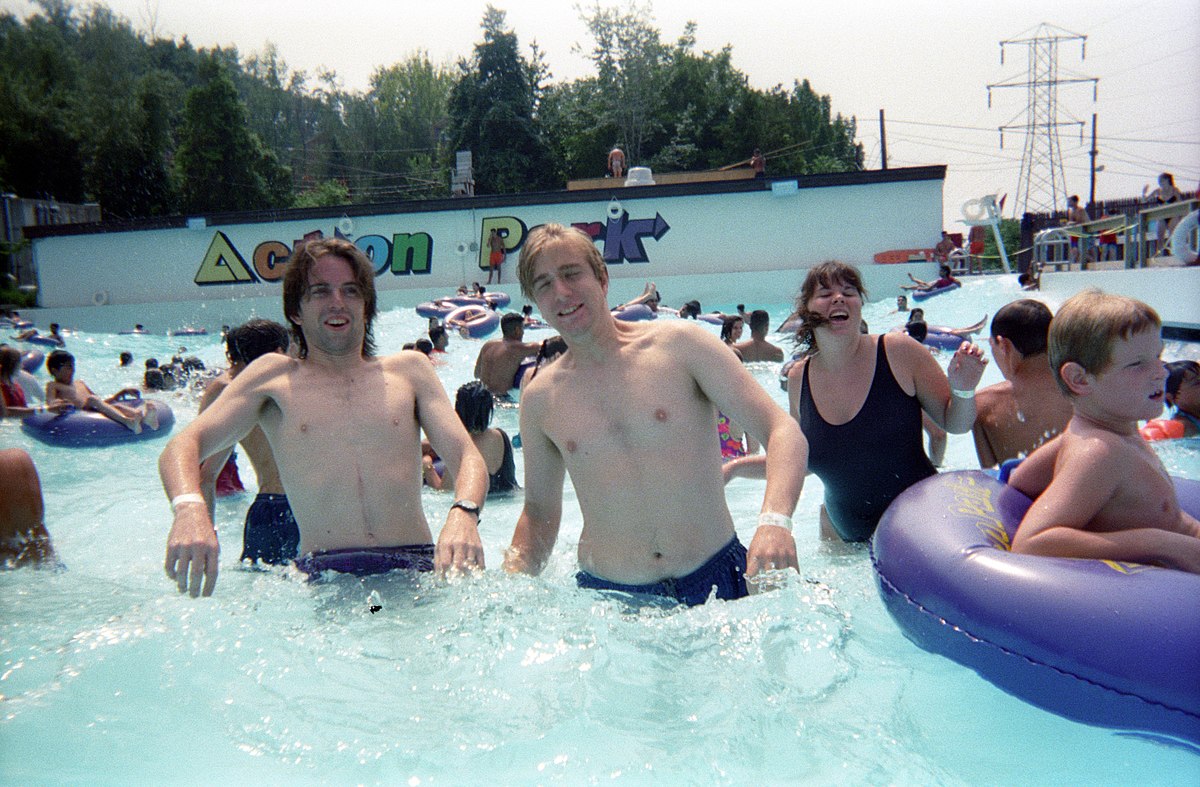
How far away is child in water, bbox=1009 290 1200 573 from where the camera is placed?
94.3 inches

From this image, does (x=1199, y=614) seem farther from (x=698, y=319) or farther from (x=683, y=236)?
(x=683, y=236)

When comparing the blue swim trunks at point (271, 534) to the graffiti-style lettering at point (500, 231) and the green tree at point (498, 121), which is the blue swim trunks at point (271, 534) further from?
the green tree at point (498, 121)

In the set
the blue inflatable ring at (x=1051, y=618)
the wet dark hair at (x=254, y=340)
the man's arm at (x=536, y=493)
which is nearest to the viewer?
the blue inflatable ring at (x=1051, y=618)

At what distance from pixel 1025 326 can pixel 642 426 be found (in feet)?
5.37

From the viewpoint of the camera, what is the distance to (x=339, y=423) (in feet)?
10.2

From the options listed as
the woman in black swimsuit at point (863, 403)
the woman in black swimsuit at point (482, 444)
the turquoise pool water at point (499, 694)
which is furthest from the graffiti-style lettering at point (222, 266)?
the woman in black swimsuit at point (863, 403)

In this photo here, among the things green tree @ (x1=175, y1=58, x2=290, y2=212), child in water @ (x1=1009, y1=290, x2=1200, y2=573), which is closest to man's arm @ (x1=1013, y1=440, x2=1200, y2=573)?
child in water @ (x1=1009, y1=290, x2=1200, y2=573)

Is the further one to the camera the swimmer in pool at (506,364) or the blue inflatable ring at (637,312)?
the blue inflatable ring at (637,312)

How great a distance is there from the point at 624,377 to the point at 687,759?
1.08 meters

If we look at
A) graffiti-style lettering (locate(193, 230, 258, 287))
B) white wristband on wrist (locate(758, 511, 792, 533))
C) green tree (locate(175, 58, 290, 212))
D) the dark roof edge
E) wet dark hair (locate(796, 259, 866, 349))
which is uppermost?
green tree (locate(175, 58, 290, 212))

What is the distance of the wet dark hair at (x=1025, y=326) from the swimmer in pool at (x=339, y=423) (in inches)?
79.8

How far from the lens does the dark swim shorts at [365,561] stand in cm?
301

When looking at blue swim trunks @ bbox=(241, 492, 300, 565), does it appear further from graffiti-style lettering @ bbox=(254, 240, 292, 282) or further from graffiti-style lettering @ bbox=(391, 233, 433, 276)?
graffiti-style lettering @ bbox=(254, 240, 292, 282)

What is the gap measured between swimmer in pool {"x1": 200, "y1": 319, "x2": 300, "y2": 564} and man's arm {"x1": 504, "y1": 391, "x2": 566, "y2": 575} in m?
1.22
